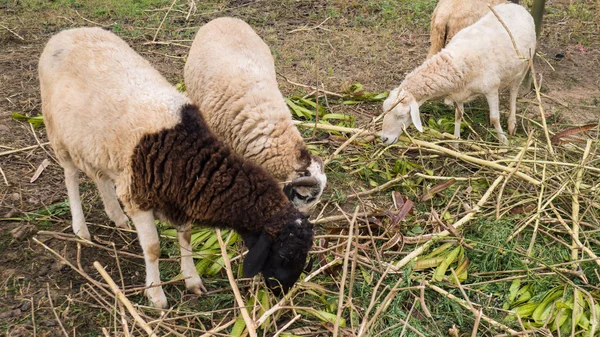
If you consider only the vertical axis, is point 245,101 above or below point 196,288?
above

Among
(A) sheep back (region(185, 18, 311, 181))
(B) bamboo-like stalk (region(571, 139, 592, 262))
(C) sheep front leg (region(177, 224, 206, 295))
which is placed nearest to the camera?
(C) sheep front leg (region(177, 224, 206, 295))

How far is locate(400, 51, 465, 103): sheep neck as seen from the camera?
19.0 feet

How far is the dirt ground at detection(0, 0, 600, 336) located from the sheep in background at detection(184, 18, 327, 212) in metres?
0.73

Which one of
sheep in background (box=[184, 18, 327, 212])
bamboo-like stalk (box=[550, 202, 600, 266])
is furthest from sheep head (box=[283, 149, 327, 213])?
A: bamboo-like stalk (box=[550, 202, 600, 266])

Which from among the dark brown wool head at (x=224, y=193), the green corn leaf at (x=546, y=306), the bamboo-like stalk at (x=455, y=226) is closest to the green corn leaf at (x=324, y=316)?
the dark brown wool head at (x=224, y=193)

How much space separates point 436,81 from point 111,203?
3553mm

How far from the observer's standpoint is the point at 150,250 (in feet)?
11.8

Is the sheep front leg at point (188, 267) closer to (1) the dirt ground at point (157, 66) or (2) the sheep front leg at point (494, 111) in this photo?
(1) the dirt ground at point (157, 66)

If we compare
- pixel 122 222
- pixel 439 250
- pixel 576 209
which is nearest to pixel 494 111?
pixel 576 209

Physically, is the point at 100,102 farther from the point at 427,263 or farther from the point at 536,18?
the point at 536,18

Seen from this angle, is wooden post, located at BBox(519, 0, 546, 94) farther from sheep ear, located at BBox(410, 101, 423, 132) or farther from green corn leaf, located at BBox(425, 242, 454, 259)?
green corn leaf, located at BBox(425, 242, 454, 259)

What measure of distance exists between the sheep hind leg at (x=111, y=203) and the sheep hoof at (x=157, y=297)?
85cm

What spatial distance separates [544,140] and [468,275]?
258 cm

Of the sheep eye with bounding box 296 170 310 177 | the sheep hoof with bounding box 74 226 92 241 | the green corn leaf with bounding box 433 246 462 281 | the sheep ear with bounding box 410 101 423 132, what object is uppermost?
the sheep eye with bounding box 296 170 310 177
